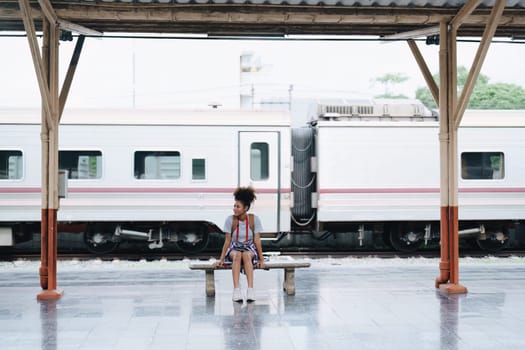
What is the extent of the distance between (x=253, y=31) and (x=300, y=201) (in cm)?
603

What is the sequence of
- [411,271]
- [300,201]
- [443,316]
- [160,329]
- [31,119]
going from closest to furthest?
[160,329], [443,316], [411,271], [31,119], [300,201]

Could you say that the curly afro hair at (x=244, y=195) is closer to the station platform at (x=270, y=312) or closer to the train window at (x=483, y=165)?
the station platform at (x=270, y=312)

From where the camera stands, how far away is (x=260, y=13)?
992 cm

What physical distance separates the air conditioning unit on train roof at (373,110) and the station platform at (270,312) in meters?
4.54

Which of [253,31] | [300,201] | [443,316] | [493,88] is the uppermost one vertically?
[493,88]

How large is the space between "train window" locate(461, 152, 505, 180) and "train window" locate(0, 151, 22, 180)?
9363 millimetres

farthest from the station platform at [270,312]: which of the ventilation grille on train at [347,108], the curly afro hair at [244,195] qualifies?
the ventilation grille on train at [347,108]

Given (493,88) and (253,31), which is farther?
(493,88)

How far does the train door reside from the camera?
1539 cm

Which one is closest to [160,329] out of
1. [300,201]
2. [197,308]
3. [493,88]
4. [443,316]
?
[197,308]

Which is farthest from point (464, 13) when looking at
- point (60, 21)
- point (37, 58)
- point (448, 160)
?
point (37, 58)

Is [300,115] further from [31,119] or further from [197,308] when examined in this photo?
[197,308]

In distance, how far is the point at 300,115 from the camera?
59.7 ft

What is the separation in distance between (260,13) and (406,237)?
7926 millimetres
